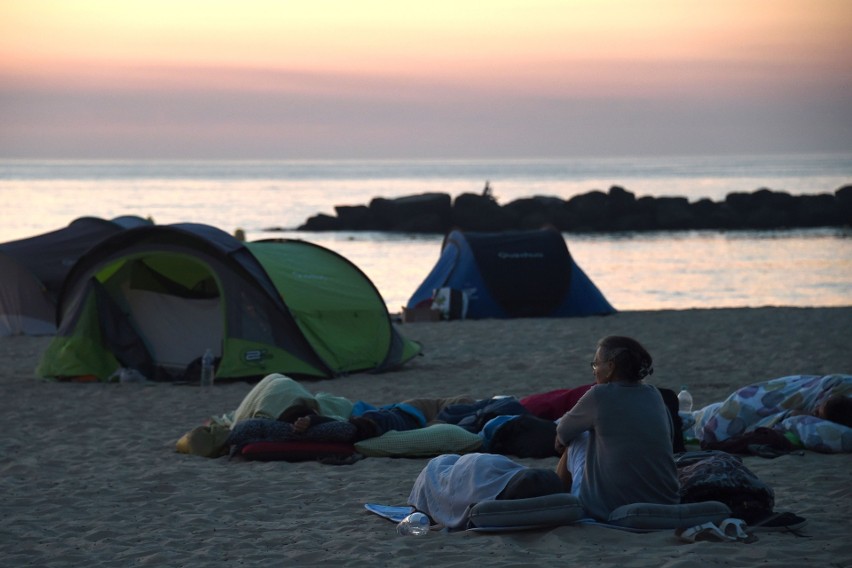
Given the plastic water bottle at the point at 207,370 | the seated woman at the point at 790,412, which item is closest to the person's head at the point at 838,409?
the seated woman at the point at 790,412

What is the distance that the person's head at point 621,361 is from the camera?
541cm

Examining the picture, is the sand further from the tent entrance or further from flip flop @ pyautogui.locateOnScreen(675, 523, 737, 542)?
the tent entrance

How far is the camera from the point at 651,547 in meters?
5.21

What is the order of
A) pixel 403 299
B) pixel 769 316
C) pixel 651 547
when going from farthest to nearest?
pixel 403 299 → pixel 769 316 → pixel 651 547

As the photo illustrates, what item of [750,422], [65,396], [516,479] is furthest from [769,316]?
[516,479]

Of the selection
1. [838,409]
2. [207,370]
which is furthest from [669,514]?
[207,370]

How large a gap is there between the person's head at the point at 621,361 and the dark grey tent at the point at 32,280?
479 inches

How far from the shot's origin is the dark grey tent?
16.5m

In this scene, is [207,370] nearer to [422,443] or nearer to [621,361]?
[422,443]

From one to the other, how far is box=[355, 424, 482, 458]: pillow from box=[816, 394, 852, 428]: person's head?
7.85 feet

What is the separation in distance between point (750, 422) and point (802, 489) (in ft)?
5.10

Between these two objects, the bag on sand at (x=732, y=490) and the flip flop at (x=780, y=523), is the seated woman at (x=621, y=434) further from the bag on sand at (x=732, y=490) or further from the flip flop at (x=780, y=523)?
the flip flop at (x=780, y=523)

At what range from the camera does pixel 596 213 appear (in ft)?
173

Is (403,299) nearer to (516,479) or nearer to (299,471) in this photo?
(299,471)
